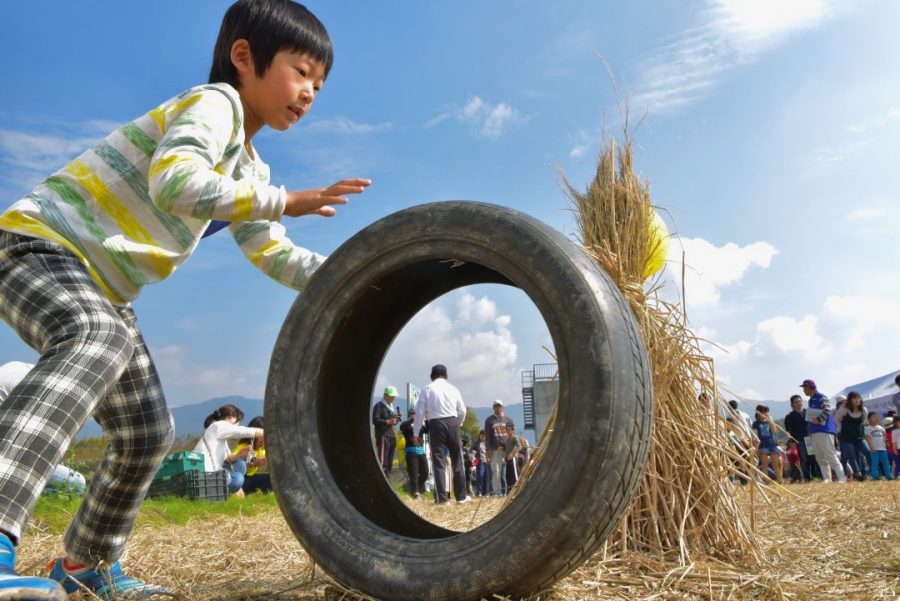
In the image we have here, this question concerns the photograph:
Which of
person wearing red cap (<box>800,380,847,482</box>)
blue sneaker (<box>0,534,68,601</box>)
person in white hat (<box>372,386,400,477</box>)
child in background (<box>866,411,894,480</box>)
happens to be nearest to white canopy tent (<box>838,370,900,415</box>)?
child in background (<box>866,411,894,480</box>)

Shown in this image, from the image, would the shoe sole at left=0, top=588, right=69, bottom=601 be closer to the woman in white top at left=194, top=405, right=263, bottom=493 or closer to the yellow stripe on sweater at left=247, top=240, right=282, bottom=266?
the yellow stripe on sweater at left=247, top=240, right=282, bottom=266

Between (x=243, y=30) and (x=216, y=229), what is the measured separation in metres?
0.71

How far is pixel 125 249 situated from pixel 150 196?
20 centimetres

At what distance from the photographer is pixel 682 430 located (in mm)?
3023

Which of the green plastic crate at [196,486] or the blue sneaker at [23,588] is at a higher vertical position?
the green plastic crate at [196,486]

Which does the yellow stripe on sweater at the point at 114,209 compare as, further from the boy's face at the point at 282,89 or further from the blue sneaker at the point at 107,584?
the blue sneaker at the point at 107,584

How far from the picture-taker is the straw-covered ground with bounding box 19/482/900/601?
2.19 m

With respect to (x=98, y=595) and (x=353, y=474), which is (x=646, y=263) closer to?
(x=353, y=474)

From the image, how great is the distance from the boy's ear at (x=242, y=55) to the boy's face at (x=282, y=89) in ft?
0.06

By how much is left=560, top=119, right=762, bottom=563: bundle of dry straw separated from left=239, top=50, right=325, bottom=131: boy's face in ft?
4.88

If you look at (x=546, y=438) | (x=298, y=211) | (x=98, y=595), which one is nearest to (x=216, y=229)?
(x=298, y=211)

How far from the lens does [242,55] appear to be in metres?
2.32

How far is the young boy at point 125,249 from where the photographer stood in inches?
66.1

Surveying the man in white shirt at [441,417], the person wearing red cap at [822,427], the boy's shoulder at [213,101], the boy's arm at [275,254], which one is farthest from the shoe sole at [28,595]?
the person wearing red cap at [822,427]
